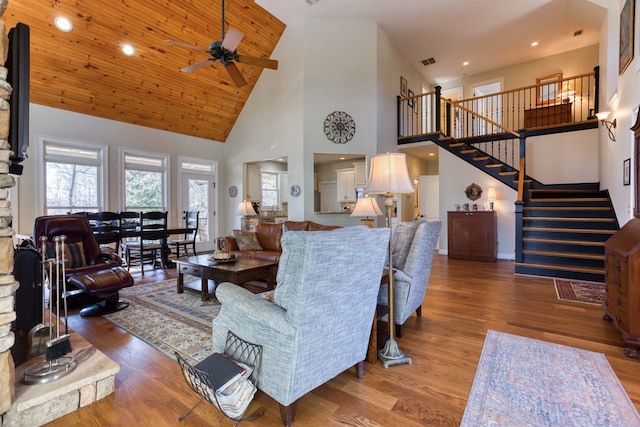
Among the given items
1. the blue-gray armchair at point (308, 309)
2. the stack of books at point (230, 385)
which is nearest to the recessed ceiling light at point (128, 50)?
the blue-gray armchair at point (308, 309)

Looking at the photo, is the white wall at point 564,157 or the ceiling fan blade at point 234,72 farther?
the white wall at point 564,157

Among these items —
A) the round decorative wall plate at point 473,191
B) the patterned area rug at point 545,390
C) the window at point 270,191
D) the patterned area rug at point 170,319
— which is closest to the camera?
the patterned area rug at point 545,390

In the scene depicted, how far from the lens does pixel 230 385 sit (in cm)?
144

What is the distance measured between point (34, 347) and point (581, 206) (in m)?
7.29

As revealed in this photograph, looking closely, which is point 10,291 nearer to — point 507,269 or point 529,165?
point 507,269

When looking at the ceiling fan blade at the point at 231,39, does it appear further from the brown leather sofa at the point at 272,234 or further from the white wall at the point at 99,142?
the white wall at the point at 99,142

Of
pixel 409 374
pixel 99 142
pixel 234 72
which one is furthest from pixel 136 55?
pixel 409 374

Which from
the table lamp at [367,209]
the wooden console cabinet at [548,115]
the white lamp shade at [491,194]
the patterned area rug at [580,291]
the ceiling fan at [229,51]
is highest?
the wooden console cabinet at [548,115]

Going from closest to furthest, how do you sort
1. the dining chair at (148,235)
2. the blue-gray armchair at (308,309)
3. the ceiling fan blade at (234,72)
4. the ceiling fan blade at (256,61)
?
1. the blue-gray armchair at (308,309)
2. the ceiling fan blade at (256,61)
3. the ceiling fan blade at (234,72)
4. the dining chair at (148,235)

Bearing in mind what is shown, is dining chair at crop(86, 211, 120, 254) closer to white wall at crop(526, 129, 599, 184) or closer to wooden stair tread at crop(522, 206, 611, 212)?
wooden stair tread at crop(522, 206, 611, 212)

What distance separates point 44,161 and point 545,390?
7.18m

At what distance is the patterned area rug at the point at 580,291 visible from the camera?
3586 mm

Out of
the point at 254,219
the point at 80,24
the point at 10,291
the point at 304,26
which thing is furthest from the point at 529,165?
the point at 80,24

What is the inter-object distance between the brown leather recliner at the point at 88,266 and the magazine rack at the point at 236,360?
1996mm
